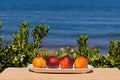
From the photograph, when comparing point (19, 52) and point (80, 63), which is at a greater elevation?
point (19, 52)

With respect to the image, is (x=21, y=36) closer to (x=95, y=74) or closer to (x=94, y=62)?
(x=94, y=62)

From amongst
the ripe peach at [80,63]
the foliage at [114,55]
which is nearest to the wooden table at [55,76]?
the ripe peach at [80,63]

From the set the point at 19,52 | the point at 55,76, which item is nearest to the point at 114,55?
the point at 19,52

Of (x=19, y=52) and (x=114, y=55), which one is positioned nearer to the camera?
(x=114, y=55)

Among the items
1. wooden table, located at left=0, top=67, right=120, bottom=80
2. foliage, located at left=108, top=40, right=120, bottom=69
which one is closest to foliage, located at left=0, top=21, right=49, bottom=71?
foliage, located at left=108, top=40, right=120, bottom=69

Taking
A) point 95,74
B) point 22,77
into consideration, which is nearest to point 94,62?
point 95,74

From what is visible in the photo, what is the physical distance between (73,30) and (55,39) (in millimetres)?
5291

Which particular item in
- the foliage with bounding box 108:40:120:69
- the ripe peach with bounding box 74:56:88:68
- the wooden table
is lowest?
the wooden table

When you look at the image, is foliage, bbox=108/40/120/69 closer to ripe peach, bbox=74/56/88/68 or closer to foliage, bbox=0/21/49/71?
foliage, bbox=0/21/49/71

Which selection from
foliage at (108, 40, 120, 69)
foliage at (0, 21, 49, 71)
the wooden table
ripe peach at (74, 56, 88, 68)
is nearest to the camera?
the wooden table

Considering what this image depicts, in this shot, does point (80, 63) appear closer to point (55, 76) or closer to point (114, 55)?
point (55, 76)

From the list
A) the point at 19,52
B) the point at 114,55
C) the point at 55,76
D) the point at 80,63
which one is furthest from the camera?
the point at 19,52

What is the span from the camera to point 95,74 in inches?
254

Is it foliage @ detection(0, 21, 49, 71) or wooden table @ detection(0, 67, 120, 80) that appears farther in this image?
foliage @ detection(0, 21, 49, 71)
